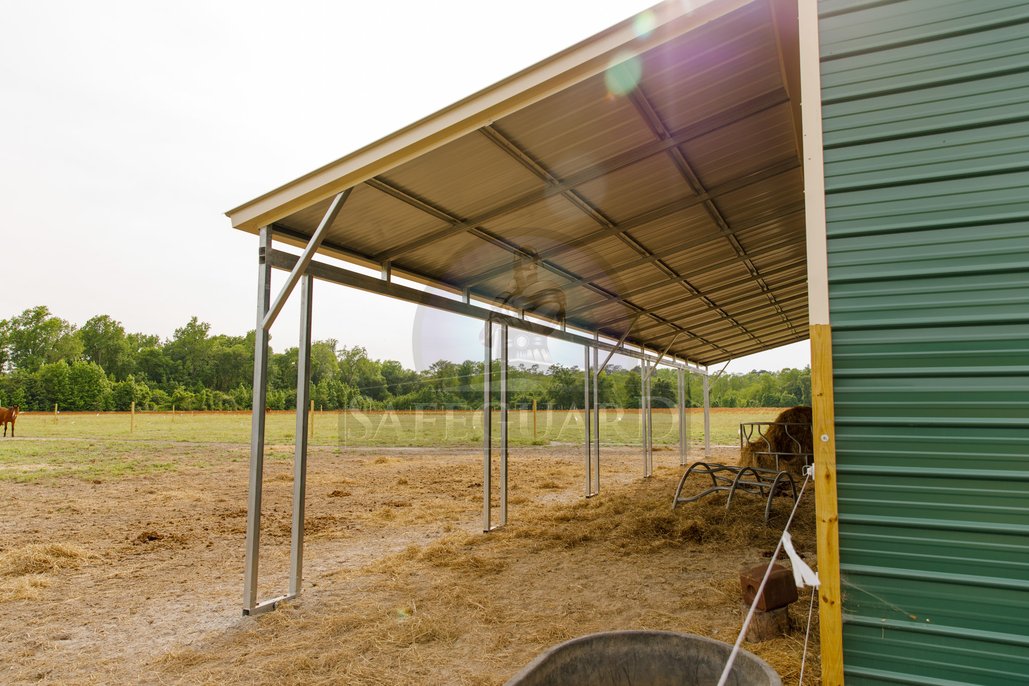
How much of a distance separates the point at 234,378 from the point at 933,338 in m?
39.0

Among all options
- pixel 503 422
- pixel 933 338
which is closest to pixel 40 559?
pixel 503 422

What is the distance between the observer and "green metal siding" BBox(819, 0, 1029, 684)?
1.88 m

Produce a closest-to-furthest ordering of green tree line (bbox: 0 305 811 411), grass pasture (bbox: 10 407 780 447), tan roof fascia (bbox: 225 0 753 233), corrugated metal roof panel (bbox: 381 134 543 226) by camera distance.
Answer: tan roof fascia (bbox: 225 0 753 233) < corrugated metal roof panel (bbox: 381 134 543 226) < green tree line (bbox: 0 305 811 411) < grass pasture (bbox: 10 407 780 447)

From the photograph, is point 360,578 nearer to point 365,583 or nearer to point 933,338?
point 365,583

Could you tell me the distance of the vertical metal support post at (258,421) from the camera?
12.8 feet

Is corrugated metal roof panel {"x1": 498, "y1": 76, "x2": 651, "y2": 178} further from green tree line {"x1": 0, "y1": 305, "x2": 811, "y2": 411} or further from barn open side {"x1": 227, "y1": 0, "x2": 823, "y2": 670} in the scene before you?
green tree line {"x1": 0, "y1": 305, "x2": 811, "y2": 411}

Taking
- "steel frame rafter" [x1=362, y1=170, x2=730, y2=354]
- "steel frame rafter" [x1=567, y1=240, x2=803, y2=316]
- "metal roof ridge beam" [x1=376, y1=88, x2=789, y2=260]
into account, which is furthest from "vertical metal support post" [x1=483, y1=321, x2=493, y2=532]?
"steel frame rafter" [x1=567, y1=240, x2=803, y2=316]

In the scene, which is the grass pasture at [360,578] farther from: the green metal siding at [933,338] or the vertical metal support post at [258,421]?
the green metal siding at [933,338]

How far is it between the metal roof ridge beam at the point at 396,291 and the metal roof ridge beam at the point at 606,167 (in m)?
0.30

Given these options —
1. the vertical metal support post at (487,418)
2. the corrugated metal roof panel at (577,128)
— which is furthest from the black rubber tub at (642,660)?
the vertical metal support post at (487,418)

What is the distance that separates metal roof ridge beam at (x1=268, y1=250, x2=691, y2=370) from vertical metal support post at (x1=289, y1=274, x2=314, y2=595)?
0.17 m

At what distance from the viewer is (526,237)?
17.5 ft

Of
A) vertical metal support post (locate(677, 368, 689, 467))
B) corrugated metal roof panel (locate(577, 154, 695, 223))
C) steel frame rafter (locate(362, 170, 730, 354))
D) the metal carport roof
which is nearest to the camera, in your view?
the metal carport roof

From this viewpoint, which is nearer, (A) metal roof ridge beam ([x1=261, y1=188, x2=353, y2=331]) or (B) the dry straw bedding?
(B) the dry straw bedding
